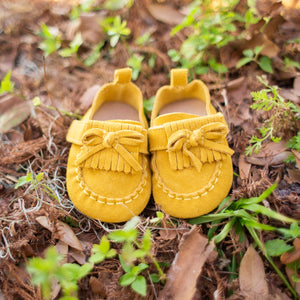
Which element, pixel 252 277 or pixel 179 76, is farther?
pixel 179 76

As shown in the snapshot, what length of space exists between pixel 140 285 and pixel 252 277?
512mm

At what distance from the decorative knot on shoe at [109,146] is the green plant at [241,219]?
481 mm

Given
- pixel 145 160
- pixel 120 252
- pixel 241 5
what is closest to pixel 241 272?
pixel 120 252

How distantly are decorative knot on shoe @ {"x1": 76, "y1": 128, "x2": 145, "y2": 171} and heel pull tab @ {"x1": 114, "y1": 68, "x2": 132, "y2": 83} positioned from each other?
0.45m

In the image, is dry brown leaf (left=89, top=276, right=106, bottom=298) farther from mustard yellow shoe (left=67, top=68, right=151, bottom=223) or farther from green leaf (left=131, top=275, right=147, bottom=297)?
mustard yellow shoe (left=67, top=68, right=151, bottom=223)

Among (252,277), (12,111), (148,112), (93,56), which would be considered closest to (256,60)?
(148,112)

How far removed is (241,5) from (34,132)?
6.21 feet

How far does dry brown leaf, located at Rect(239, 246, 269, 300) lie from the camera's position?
4.24 feet

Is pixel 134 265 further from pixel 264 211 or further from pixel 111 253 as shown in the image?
pixel 264 211

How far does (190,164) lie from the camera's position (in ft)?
5.24

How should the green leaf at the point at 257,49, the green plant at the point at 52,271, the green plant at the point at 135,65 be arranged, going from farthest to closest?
the green plant at the point at 135,65 → the green leaf at the point at 257,49 → the green plant at the point at 52,271

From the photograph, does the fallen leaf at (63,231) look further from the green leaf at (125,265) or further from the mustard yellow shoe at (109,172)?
the green leaf at (125,265)

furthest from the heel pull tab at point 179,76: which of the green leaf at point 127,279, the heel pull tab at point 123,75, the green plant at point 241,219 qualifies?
the green leaf at point 127,279

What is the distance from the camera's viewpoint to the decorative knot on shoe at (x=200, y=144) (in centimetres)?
155
